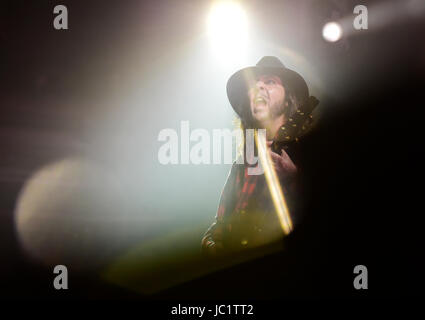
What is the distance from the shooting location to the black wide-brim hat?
6.82ft

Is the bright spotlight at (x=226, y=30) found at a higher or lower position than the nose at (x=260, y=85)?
higher

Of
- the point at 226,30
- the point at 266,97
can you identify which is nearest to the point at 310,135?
the point at 266,97

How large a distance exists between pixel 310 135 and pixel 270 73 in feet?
1.35

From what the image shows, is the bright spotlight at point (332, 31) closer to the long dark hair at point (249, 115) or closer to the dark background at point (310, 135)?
the dark background at point (310, 135)

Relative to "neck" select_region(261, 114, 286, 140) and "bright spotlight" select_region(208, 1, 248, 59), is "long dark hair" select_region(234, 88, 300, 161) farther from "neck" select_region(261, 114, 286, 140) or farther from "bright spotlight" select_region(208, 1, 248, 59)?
"bright spotlight" select_region(208, 1, 248, 59)

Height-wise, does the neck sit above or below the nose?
→ below

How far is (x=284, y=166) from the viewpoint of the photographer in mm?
2057

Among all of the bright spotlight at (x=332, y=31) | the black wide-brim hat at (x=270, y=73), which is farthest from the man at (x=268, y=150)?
the bright spotlight at (x=332, y=31)

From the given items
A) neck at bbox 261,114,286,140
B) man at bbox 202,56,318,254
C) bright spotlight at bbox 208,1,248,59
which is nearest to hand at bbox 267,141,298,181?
man at bbox 202,56,318,254

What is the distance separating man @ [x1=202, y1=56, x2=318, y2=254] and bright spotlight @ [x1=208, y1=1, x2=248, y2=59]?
0.14 metres

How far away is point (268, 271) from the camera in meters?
2.04

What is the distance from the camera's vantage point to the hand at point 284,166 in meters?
2.05

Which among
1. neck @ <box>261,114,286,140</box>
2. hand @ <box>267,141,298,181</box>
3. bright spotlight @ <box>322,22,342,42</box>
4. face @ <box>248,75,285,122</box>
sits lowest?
hand @ <box>267,141,298,181</box>
